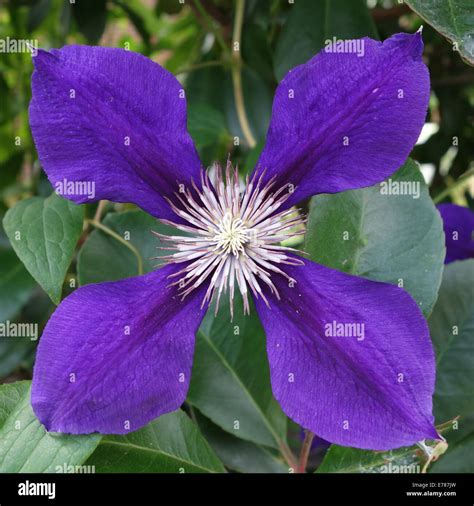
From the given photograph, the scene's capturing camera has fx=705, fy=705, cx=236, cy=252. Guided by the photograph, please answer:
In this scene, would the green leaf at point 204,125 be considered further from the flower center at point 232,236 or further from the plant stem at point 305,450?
the plant stem at point 305,450

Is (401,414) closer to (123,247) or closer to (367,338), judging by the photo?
(367,338)

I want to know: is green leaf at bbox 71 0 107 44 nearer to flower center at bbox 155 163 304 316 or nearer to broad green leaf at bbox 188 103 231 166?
broad green leaf at bbox 188 103 231 166

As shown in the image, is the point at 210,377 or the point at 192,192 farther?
the point at 210,377

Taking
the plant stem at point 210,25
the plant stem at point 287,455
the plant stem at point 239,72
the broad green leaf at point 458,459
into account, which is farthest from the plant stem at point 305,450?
the plant stem at point 210,25

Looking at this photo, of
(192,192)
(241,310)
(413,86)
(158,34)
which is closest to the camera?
(413,86)

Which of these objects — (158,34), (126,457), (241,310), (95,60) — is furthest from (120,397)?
(158,34)

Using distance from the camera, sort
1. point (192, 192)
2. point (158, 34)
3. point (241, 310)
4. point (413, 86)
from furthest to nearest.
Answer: point (158, 34) < point (241, 310) < point (192, 192) < point (413, 86)
